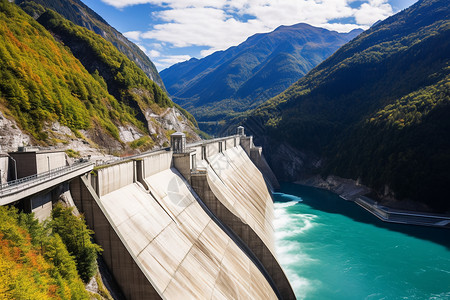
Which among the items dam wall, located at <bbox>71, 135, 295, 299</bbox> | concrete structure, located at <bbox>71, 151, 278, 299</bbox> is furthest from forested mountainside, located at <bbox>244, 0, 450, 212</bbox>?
concrete structure, located at <bbox>71, 151, 278, 299</bbox>

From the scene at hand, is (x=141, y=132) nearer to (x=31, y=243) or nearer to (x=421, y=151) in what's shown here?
(x=31, y=243)

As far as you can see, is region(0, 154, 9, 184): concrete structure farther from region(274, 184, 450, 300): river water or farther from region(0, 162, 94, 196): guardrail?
region(274, 184, 450, 300): river water

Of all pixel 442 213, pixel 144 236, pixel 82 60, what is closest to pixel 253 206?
pixel 144 236

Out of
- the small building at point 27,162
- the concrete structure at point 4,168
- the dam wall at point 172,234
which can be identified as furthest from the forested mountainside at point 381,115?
the concrete structure at point 4,168

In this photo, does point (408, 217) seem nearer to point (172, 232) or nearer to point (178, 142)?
point (178, 142)

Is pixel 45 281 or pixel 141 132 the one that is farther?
pixel 141 132

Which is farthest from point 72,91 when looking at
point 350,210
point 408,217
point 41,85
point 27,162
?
point 408,217
